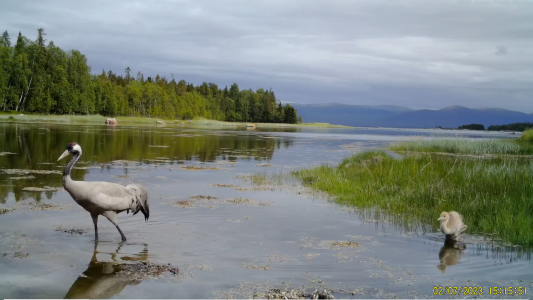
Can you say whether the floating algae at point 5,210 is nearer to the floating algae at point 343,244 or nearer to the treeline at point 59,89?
the floating algae at point 343,244

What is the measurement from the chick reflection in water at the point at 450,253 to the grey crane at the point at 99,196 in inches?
254

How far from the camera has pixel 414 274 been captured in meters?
8.68

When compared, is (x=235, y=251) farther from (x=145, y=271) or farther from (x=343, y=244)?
(x=343, y=244)

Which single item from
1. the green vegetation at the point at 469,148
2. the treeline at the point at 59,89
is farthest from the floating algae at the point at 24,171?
the treeline at the point at 59,89

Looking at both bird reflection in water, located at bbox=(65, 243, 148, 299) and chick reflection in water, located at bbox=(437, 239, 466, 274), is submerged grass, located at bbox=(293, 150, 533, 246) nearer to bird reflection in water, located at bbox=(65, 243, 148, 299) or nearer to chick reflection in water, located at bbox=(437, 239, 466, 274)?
chick reflection in water, located at bbox=(437, 239, 466, 274)

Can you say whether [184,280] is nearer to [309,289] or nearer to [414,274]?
[309,289]

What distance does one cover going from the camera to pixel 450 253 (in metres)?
10.1

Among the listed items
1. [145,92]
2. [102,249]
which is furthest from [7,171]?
[145,92]

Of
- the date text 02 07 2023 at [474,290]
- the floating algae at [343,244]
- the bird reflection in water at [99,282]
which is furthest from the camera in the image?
the floating algae at [343,244]

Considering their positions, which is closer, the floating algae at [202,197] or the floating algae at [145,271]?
the floating algae at [145,271]

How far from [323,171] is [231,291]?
15.7 meters

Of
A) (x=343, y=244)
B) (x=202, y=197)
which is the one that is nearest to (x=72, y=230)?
(x=202, y=197)

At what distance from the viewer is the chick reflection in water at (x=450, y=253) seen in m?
9.36

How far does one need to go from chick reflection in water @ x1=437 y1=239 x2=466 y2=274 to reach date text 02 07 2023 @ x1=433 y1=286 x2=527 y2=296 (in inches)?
36.6
